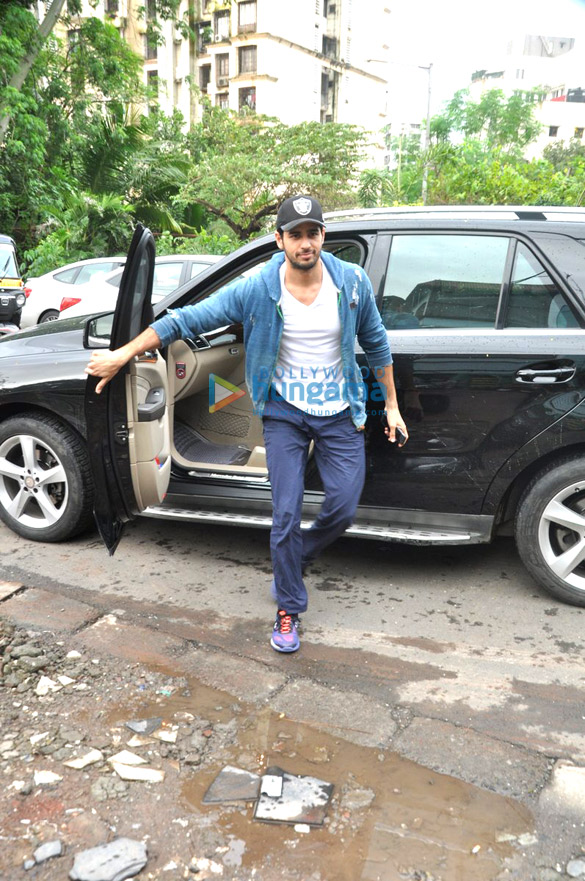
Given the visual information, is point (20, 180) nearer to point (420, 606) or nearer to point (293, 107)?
point (420, 606)

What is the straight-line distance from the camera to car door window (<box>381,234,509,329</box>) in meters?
3.59

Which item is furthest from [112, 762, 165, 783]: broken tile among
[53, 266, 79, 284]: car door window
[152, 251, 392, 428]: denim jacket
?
[53, 266, 79, 284]: car door window

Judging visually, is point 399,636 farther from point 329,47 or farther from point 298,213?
point 329,47

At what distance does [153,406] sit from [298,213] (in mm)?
1120

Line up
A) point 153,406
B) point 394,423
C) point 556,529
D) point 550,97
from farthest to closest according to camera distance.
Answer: point 550,97 → point 556,529 → point 153,406 → point 394,423

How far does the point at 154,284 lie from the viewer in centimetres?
905

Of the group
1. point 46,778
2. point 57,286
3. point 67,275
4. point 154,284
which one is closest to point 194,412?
point 46,778

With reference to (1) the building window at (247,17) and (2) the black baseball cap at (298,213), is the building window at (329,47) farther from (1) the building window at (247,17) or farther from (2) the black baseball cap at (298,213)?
(2) the black baseball cap at (298,213)

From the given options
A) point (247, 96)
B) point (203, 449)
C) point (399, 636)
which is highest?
point (247, 96)

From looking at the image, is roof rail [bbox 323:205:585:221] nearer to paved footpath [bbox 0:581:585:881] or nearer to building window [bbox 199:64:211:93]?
paved footpath [bbox 0:581:585:881]

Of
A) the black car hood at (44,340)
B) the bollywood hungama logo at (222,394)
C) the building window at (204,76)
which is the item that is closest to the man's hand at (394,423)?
the bollywood hungama logo at (222,394)

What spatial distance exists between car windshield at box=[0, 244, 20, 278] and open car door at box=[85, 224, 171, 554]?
1270 centimetres

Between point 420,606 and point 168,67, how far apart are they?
59058mm

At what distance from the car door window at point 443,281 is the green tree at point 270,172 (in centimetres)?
2023
